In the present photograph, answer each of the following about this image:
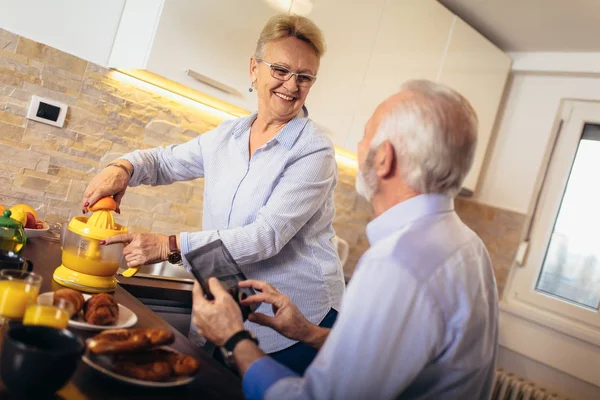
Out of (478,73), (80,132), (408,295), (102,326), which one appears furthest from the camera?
(478,73)

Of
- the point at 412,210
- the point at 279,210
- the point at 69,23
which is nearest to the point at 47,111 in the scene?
the point at 69,23

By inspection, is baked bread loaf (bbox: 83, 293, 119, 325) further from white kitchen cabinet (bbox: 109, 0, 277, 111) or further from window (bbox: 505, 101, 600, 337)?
window (bbox: 505, 101, 600, 337)

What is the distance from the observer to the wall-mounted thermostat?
77.5 inches

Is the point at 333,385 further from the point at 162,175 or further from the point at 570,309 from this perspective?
the point at 570,309

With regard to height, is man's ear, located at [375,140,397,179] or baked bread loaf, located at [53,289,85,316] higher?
man's ear, located at [375,140,397,179]

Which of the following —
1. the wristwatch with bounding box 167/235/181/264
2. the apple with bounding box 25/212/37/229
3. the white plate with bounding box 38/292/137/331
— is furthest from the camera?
the apple with bounding box 25/212/37/229

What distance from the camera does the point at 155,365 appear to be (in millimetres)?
938

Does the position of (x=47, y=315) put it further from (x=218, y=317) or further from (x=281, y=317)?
(x=281, y=317)

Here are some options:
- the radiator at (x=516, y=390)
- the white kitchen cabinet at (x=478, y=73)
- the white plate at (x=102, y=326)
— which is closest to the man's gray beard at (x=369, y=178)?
the white plate at (x=102, y=326)

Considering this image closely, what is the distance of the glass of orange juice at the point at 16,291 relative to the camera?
3.22 ft

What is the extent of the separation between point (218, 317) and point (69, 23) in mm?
1451

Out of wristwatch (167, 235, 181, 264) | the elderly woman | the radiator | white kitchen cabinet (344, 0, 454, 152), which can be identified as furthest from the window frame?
wristwatch (167, 235, 181, 264)

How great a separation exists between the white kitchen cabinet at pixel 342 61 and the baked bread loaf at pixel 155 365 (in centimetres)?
162

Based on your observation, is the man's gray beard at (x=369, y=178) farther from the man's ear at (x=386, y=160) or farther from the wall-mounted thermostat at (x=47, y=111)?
the wall-mounted thermostat at (x=47, y=111)
